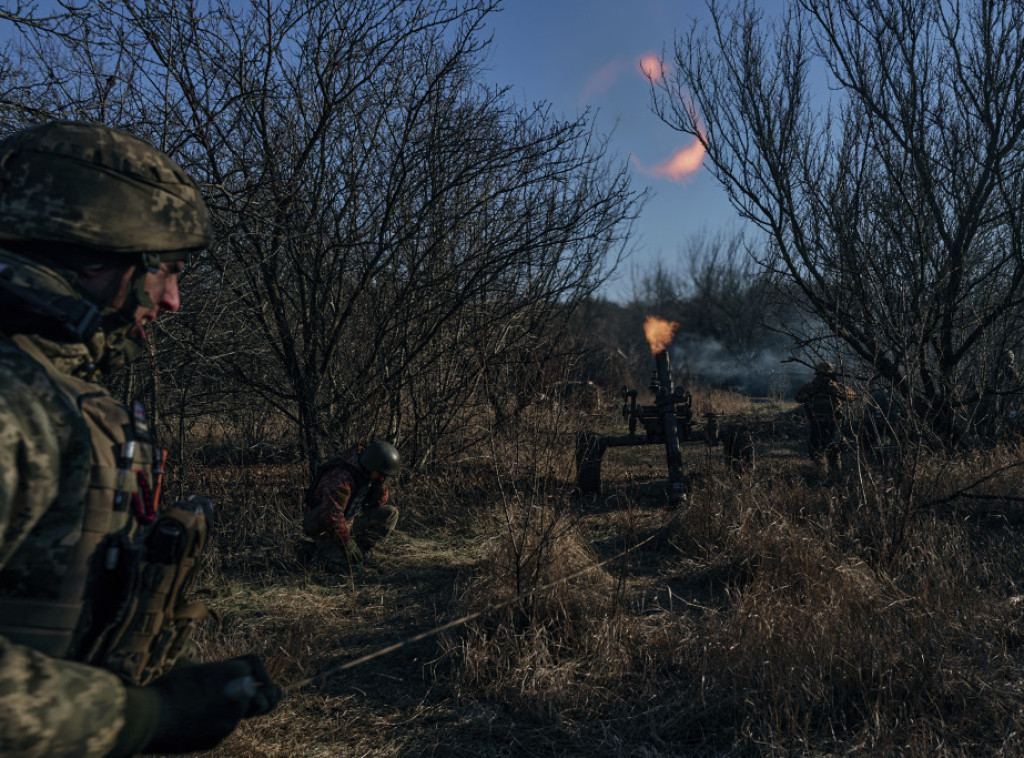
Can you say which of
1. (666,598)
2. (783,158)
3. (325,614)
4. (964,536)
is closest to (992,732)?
(666,598)

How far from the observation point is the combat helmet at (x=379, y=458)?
17.8 ft

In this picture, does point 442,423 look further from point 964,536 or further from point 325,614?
point 964,536

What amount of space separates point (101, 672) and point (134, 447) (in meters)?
0.41

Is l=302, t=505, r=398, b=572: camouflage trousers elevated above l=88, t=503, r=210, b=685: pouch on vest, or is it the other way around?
l=88, t=503, r=210, b=685: pouch on vest

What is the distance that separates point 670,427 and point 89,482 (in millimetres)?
6982

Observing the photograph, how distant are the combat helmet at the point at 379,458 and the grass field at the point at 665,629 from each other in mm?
759

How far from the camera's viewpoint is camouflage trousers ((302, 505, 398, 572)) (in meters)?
5.30

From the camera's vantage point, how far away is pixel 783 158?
8117 mm

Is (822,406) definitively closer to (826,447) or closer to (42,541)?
(826,447)

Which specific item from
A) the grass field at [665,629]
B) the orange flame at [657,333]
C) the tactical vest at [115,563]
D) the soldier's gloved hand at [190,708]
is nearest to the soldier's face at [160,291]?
the tactical vest at [115,563]

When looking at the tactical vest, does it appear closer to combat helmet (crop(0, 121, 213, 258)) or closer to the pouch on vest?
the pouch on vest

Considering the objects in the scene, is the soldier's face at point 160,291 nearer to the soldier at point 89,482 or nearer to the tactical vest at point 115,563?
the soldier at point 89,482

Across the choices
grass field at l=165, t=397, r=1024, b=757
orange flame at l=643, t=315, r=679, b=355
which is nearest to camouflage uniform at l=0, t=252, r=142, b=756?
grass field at l=165, t=397, r=1024, b=757

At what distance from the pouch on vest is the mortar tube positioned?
6.17m
